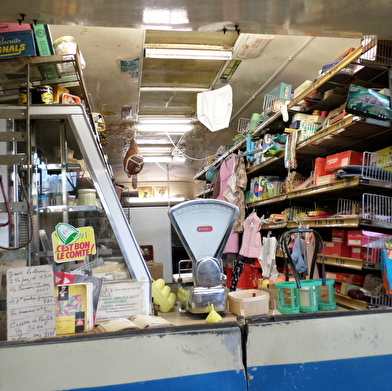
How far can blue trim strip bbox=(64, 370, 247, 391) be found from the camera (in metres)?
1.03

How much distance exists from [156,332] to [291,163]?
337 cm

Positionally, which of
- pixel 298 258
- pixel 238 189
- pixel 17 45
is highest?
pixel 17 45

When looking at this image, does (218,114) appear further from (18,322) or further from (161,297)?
(18,322)

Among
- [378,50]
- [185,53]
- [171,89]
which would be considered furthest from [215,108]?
[378,50]

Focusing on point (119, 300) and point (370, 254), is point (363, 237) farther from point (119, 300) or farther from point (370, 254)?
point (119, 300)

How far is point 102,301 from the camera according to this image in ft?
6.08

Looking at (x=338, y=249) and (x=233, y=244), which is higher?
(x=338, y=249)

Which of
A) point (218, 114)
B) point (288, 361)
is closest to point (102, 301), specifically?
point (288, 361)

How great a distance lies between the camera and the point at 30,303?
1.48 metres

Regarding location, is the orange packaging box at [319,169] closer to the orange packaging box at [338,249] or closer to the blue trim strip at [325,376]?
the orange packaging box at [338,249]

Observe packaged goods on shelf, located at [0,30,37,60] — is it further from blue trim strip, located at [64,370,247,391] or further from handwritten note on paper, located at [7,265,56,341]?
blue trim strip, located at [64,370,247,391]

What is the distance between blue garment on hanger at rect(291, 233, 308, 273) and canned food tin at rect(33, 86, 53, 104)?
266cm

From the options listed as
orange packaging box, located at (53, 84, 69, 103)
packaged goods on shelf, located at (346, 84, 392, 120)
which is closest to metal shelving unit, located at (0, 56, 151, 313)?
orange packaging box, located at (53, 84, 69, 103)

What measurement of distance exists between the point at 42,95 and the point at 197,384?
1.99m
